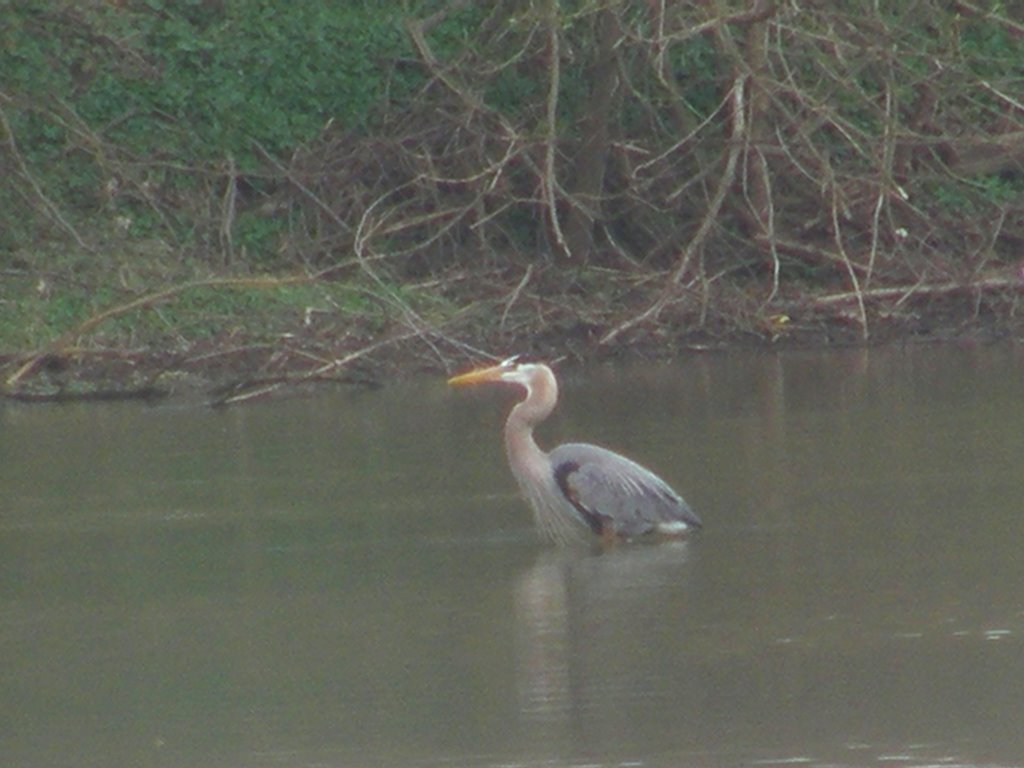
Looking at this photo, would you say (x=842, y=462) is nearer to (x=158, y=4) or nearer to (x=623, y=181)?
(x=623, y=181)

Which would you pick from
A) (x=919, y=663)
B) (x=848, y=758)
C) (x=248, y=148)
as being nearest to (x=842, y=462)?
(x=919, y=663)

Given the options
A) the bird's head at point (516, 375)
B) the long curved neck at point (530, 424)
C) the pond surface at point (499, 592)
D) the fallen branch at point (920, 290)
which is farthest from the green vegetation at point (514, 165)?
the long curved neck at point (530, 424)

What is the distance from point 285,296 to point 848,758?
11207 millimetres

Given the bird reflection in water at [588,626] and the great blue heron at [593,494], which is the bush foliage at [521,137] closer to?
the great blue heron at [593,494]

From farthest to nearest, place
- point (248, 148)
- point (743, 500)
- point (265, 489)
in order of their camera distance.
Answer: point (248, 148)
point (265, 489)
point (743, 500)

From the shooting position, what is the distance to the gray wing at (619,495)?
395 inches

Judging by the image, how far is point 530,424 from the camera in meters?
10.8

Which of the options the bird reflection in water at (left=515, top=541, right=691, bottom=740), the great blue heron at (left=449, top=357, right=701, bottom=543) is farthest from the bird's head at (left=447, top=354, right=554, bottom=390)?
the bird reflection in water at (left=515, top=541, right=691, bottom=740)

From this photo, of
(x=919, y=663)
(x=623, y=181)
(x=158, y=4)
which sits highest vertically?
(x=158, y=4)

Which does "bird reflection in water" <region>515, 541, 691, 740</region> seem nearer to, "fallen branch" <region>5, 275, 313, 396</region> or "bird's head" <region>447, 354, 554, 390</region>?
"bird's head" <region>447, 354, 554, 390</region>

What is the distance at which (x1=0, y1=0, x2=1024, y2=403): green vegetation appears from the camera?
680 inches

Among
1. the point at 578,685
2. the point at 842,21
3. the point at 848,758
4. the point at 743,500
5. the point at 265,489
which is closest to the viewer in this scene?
the point at 848,758

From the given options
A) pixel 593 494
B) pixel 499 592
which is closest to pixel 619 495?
pixel 593 494

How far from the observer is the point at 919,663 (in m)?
7.41
